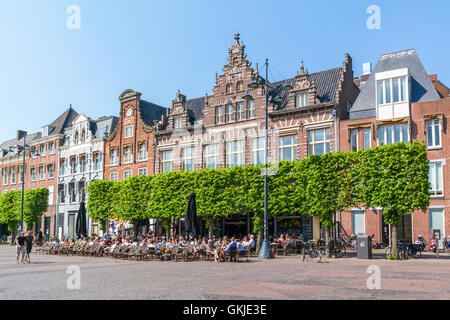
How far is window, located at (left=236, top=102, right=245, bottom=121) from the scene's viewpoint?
3623cm

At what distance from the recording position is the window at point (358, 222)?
100 feet

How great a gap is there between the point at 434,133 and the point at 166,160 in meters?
22.8

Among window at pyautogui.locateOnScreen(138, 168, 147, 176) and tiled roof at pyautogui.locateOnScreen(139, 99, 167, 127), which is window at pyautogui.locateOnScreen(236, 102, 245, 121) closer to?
tiled roof at pyautogui.locateOnScreen(139, 99, 167, 127)

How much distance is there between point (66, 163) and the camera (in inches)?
2021

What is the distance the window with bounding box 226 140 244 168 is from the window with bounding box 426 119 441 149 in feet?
45.5

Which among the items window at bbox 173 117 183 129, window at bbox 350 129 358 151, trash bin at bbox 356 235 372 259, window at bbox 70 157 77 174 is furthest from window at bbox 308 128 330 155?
window at bbox 70 157 77 174

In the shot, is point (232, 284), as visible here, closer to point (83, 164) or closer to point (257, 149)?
point (257, 149)

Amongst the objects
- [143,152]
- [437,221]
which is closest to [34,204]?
[143,152]

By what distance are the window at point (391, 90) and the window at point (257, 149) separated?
30.4 feet

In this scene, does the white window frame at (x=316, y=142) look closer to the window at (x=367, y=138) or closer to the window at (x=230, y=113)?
the window at (x=367, y=138)

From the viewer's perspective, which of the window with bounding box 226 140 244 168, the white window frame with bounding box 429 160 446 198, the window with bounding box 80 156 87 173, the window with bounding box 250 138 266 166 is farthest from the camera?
the window with bounding box 80 156 87 173

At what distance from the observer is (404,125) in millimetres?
29672
